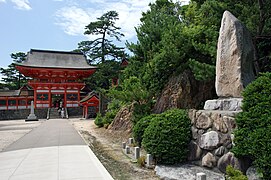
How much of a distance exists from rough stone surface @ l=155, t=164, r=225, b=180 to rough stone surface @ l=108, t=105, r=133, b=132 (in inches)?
255

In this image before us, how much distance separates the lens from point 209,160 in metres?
5.46

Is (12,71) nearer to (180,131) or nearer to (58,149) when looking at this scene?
(58,149)

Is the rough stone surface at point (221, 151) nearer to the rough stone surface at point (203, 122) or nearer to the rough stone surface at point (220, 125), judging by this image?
the rough stone surface at point (220, 125)

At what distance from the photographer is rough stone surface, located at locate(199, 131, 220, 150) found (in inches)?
211

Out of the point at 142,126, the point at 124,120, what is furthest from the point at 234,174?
the point at 124,120

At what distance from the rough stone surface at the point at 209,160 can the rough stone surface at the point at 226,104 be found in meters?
1.38

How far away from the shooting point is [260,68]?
9.23 meters

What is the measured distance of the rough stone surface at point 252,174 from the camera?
14.5 ft

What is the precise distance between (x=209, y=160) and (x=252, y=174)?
42.4 inches

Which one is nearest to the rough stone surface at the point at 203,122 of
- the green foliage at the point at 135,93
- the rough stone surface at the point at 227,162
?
the rough stone surface at the point at 227,162

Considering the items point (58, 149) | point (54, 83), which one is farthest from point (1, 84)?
point (58, 149)

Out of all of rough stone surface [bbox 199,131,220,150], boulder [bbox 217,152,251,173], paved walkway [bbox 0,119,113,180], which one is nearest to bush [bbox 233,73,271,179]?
boulder [bbox 217,152,251,173]

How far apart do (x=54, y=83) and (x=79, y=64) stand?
17.4 feet

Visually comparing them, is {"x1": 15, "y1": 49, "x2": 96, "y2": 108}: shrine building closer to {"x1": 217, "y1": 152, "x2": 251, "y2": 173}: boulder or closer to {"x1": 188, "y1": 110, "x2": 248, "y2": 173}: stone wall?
{"x1": 188, "y1": 110, "x2": 248, "y2": 173}: stone wall
